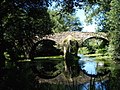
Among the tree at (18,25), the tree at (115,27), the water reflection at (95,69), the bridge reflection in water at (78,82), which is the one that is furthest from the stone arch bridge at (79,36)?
the tree at (18,25)

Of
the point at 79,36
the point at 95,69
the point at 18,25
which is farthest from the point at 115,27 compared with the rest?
the point at 18,25

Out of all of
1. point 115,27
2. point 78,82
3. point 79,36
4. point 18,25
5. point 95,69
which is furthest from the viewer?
point 79,36

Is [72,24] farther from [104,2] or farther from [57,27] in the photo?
[104,2]

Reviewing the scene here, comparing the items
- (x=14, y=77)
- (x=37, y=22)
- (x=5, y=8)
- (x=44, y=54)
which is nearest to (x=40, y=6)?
(x=37, y=22)

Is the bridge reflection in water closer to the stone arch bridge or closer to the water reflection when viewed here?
the water reflection

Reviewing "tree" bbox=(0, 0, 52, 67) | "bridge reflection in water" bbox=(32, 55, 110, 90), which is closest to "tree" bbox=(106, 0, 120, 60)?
"bridge reflection in water" bbox=(32, 55, 110, 90)

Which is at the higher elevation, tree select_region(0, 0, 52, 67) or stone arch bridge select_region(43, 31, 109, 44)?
stone arch bridge select_region(43, 31, 109, 44)

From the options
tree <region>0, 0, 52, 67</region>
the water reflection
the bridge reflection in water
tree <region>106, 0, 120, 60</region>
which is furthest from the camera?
tree <region>106, 0, 120, 60</region>

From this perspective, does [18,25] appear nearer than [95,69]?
Yes

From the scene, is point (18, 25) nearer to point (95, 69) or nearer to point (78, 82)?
point (78, 82)

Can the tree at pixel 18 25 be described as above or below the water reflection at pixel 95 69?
above

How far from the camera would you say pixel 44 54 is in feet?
205

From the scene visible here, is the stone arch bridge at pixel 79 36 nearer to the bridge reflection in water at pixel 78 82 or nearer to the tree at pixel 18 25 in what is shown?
the bridge reflection in water at pixel 78 82

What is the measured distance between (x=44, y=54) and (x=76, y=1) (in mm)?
47957
